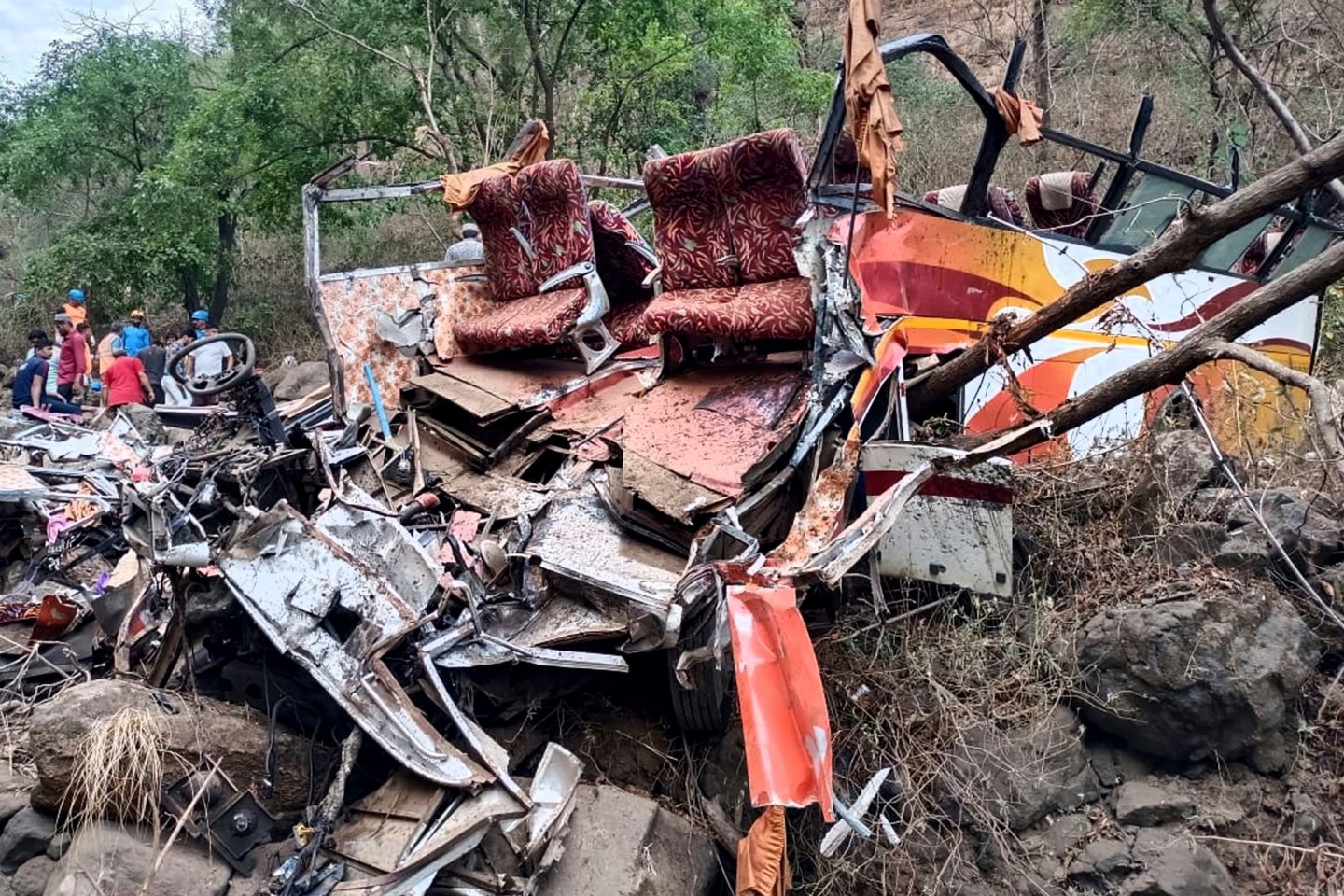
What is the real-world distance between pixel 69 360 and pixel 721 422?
28.0ft

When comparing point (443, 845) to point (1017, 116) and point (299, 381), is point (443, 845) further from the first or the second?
point (299, 381)

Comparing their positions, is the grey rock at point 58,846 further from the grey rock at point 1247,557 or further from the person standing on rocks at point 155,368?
the person standing on rocks at point 155,368

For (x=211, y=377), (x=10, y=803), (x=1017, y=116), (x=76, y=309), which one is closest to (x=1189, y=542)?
(x=1017, y=116)

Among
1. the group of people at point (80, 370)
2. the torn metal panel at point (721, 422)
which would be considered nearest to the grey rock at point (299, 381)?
the group of people at point (80, 370)

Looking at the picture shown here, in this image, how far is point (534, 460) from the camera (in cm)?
477

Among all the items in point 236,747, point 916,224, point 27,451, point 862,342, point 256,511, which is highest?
point 916,224

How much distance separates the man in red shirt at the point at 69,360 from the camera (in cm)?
995

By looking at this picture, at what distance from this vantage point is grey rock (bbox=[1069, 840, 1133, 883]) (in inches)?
146

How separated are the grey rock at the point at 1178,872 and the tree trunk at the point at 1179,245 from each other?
2.15 metres

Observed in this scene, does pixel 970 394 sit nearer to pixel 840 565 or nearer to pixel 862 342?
pixel 862 342

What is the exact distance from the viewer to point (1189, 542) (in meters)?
4.53

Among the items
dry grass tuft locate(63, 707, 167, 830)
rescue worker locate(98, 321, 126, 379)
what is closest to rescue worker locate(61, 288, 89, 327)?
rescue worker locate(98, 321, 126, 379)

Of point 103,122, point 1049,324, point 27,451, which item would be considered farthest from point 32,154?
point 1049,324

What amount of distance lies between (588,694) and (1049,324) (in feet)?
8.59
